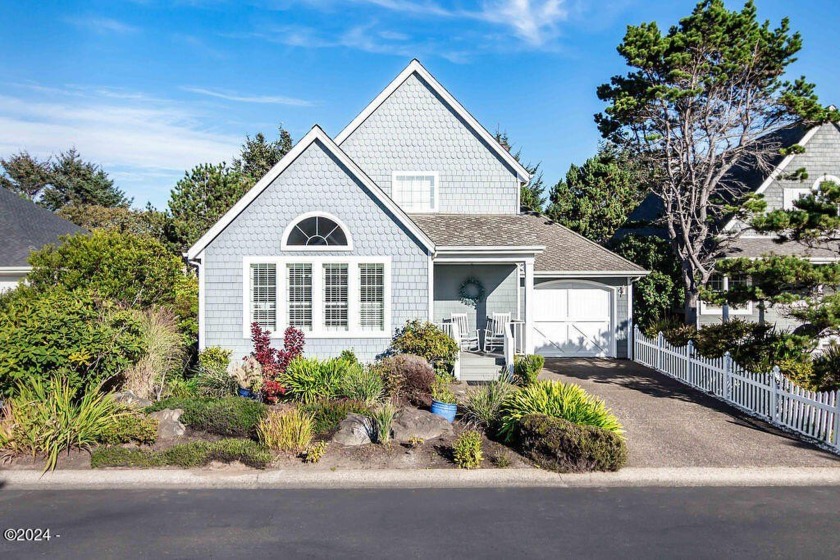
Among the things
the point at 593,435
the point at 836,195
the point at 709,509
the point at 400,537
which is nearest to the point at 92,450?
the point at 400,537

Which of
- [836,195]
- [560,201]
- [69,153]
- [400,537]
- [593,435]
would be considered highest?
[69,153]

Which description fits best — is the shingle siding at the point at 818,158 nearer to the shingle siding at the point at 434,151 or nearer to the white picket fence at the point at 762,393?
the white picket fence at the point at 762,393

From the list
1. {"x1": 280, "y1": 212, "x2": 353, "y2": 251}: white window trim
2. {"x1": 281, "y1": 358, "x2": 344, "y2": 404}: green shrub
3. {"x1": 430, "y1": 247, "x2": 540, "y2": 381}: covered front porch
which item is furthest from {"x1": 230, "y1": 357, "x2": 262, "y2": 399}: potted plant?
{"x1": 430, "y1": 247, "x2": 540, "y2": 381}: covered front porch

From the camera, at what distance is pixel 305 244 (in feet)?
46.9

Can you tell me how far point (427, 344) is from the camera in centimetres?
1369

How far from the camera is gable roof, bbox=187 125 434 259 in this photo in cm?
1390

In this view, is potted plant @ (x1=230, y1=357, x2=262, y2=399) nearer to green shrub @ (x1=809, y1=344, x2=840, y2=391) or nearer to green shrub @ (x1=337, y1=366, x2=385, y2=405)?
green shrub @ (x1=337, y1=366, x2=385, y2=405)

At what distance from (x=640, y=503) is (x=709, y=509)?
0.81 m

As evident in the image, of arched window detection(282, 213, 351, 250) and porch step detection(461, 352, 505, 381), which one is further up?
arched window detection(282, 213, 351, 250)

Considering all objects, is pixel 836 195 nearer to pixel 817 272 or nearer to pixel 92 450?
pixel 817 272

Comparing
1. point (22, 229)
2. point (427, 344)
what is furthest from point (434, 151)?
point (22, 229)

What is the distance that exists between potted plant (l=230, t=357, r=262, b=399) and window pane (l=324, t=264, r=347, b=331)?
222 centimetres

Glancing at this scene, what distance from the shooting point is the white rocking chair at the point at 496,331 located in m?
17.0

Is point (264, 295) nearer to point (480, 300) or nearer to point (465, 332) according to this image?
point (465, 332)
